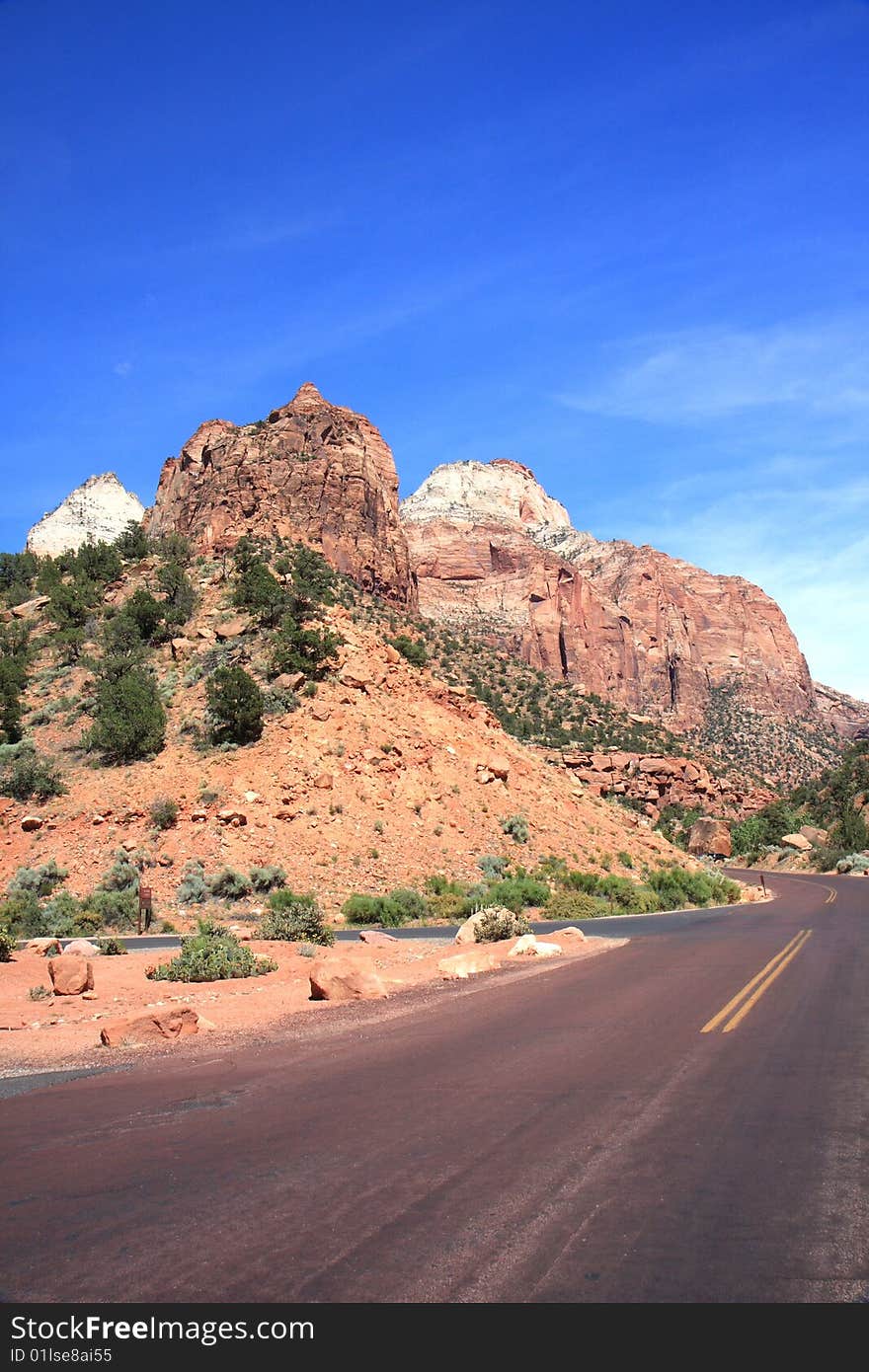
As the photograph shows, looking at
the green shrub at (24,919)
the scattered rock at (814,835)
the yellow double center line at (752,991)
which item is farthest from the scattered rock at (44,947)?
the scattered rock at (814,835)

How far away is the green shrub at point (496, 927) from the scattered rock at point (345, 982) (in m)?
7.83

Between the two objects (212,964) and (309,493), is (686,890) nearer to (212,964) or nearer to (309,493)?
(212,964)

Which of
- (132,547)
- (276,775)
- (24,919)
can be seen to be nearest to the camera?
(24,919)

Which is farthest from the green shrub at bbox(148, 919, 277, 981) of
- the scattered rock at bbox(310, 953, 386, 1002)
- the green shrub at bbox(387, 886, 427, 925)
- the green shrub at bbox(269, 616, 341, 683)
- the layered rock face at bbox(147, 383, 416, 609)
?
the layered rock face at bbox(147, 383, 416, 609)

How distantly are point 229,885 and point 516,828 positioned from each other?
42.8 feet

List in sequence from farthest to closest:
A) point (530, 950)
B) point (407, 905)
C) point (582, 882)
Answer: point (582, 882) < point (407, 905) < point (530, 950)

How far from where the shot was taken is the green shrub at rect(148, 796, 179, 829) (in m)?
32.3

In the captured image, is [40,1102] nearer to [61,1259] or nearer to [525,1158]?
[61,1259]

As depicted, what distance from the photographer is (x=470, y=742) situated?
140 feet

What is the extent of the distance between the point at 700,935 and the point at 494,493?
160 metres

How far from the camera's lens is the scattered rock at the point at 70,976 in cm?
1355

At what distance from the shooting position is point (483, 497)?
17150 centimetres

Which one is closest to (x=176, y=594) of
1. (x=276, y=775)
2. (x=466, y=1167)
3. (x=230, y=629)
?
(x=230, y=629)

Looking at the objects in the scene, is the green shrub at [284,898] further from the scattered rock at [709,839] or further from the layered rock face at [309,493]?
the scattered rock at [709,839]
